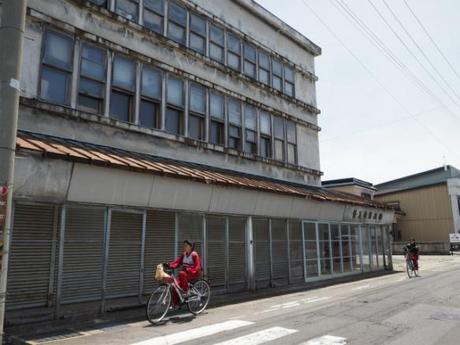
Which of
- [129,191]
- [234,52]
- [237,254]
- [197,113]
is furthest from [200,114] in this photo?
[129,191]

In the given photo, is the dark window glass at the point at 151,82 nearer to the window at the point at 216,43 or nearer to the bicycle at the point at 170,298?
the window at the point at 216,43

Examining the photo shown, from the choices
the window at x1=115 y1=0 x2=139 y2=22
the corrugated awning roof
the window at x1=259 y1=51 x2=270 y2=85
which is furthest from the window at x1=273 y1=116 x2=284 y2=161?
the window at x1=115 y1=0 x2=139 y2=22

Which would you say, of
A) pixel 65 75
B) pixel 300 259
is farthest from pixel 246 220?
pixel 65 75

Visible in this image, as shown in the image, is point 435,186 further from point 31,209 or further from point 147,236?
point 31,209

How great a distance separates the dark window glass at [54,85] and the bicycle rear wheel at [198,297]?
649 centimetres

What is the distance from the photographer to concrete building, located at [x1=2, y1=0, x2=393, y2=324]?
34.6 feet

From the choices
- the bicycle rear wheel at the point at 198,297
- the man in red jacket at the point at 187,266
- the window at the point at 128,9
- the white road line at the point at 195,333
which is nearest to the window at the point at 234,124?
the window at the point at 128,9

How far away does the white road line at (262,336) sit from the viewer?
25.5 feet

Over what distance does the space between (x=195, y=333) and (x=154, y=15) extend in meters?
11.7

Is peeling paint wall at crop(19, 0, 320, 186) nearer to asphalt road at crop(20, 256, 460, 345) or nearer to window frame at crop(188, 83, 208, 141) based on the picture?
window frame at crop(188, 83, 208, 141)

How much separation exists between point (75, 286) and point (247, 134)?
35.7 ft

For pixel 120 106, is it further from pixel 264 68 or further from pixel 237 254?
pixel 264 68

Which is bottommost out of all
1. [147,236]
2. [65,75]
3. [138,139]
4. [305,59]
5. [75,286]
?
[75,286]

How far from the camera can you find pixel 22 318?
9.69 meters
